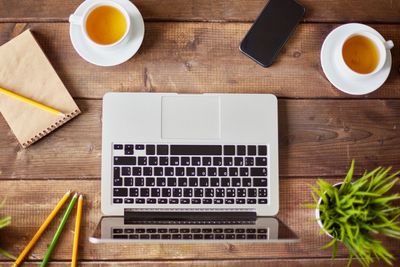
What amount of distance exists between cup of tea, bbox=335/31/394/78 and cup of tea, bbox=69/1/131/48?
423 millimetres

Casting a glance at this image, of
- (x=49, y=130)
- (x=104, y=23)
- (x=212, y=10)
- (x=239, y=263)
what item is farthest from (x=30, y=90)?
(x=239, y=263)

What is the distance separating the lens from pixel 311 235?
888 millimetres

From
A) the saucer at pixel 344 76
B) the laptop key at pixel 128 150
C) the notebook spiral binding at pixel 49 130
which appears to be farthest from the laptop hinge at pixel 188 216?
the saucer at pixel 344 76

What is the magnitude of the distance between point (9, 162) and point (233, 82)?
0.48 metres

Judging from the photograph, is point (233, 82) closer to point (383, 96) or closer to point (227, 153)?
point (227, 153)

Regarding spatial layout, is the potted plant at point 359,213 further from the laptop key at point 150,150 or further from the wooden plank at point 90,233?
the laptop key at point 150,150

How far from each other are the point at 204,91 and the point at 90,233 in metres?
0.36

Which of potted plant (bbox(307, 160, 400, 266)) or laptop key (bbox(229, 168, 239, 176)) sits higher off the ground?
laptop key (bbox(229, 168, 239, 176))

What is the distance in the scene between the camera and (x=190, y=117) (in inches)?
34.2

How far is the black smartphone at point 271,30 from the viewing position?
0.90 m

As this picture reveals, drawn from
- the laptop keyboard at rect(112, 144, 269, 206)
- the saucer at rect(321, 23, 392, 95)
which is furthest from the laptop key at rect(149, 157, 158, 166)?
the saucer at rect(321, 23, 392, 95)

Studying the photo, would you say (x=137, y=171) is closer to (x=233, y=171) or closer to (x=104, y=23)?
(x=233, y=171)

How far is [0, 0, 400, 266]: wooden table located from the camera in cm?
87

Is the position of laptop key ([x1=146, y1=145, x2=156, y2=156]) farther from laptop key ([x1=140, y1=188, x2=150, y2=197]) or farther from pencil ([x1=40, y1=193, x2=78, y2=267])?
pencil ([x1=40, y1=193, x2=78, y2=267])
